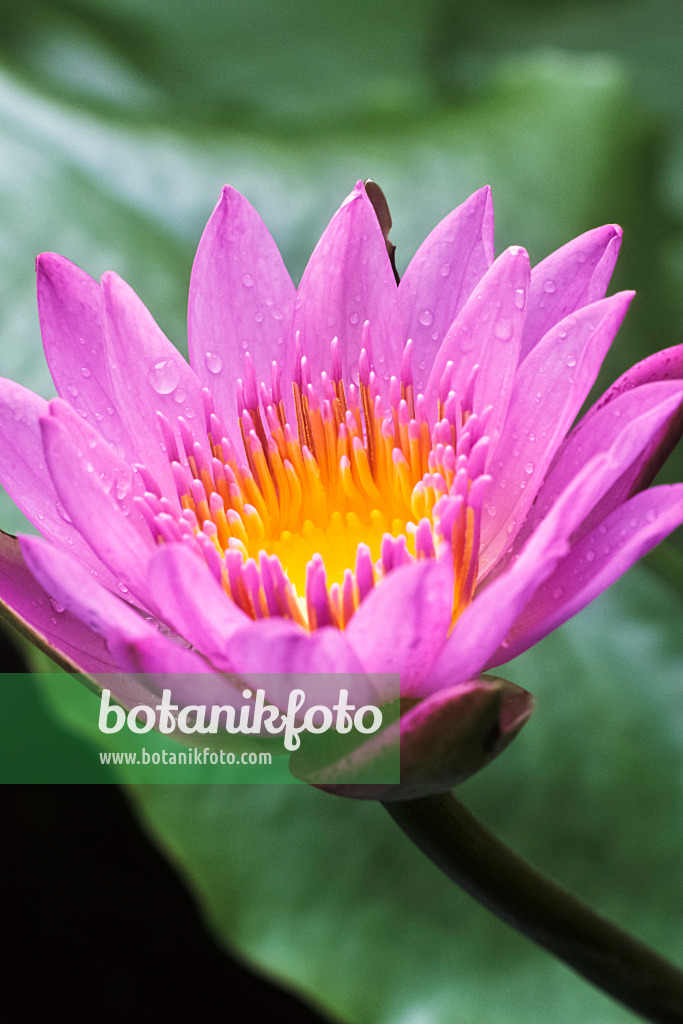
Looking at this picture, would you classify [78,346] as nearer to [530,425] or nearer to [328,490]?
[328,490]

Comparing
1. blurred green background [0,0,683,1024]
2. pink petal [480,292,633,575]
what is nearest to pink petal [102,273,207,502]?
pink petal [480,292,633,575]

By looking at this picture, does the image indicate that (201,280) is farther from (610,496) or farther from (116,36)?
(116,36)

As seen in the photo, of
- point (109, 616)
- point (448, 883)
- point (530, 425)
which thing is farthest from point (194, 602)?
point (448, 883)

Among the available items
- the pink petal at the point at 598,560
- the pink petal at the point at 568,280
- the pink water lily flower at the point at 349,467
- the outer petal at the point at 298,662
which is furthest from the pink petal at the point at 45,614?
the pink petal at the point at 568,280

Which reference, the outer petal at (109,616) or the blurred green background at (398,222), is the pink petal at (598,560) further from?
the blurred green background at (398,222)

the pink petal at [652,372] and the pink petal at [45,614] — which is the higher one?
the pink petal at [652,372]

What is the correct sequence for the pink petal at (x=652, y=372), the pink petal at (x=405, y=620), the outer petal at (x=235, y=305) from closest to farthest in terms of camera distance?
the pink petal at (x=405, y=620)
the pink petal at (x=652, y=372)
the outer petal at (x=235, y=305)

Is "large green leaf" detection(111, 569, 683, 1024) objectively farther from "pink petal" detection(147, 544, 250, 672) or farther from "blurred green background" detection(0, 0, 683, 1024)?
"pink petal" detection(147, 544, 250, 672)
